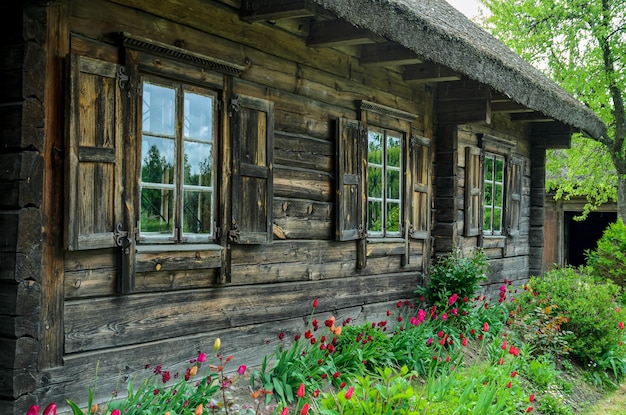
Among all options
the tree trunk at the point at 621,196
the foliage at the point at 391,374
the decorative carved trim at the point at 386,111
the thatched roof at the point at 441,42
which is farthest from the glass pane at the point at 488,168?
the tree trunk at the point at 621,196

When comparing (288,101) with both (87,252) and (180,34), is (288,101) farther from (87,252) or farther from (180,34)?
(87,252)

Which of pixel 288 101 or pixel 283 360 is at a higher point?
pixel 288 101

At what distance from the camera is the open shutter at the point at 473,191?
8.68 meters

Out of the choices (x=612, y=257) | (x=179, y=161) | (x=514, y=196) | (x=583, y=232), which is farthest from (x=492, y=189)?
(x=583, y=232)

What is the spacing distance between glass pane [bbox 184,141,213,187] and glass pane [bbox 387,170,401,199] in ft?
8.84

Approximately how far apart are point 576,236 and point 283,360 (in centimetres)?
1796

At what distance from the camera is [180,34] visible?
462 centimetres

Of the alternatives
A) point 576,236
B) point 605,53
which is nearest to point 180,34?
point 605,53

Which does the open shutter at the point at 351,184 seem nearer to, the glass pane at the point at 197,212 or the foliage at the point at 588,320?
the glass pane at the point at 197,212

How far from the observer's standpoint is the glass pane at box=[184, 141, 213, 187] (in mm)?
4711

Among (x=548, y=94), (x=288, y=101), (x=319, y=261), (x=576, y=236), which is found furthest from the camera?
(x=576, y=236)

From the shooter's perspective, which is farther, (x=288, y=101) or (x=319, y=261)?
(x=319, y=261)

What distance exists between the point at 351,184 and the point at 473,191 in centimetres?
303

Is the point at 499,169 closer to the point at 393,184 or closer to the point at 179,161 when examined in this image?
the point at 393,184
